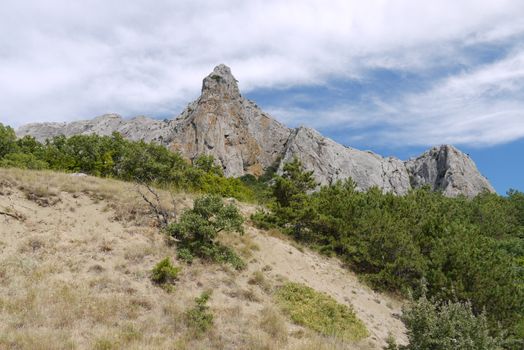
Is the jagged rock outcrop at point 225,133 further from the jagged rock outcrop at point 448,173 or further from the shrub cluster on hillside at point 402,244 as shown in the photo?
the shrub cluster on hillside at point 402,244

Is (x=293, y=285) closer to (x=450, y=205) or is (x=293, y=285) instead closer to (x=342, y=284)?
(x=342, y=284)

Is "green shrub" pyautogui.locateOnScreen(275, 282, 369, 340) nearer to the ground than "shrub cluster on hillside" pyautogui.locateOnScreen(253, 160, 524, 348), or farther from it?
nearer to the ground

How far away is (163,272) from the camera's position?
12.4 meters

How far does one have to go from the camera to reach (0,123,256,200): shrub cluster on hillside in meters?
28.6

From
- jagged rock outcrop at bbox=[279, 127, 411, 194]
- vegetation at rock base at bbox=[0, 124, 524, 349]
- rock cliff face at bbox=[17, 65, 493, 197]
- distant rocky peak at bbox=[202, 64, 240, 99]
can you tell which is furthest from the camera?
distant rocky peak at bbox=[202, 64, 240, 99]

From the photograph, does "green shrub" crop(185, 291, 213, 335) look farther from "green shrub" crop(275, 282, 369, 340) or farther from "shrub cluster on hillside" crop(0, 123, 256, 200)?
"shrub cluster on hillside" crop(0, 123, 256, 200)

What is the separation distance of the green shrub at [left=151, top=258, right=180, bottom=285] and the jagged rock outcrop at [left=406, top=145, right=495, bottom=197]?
308ft

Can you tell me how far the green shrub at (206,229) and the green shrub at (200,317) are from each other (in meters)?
3.39

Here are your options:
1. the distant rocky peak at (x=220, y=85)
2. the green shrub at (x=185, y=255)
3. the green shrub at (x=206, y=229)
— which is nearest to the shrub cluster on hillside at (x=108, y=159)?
the green shrub at (x=206, y=229)

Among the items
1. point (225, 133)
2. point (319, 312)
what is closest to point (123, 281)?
point (319, 312)

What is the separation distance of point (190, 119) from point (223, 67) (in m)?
19.1

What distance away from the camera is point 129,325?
9688mm

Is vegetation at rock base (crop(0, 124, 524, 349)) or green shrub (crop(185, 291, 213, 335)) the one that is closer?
green shrub (crop(185, 291, 213, 335))

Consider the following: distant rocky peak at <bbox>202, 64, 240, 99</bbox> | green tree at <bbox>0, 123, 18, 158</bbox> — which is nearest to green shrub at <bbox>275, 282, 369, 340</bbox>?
green tree at <bbox>0, 123, 18, 158</bbox>
